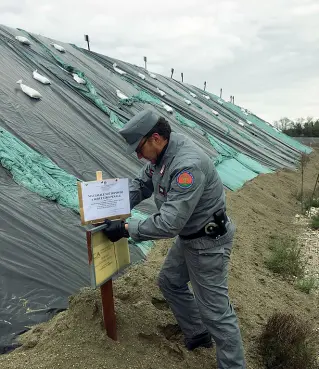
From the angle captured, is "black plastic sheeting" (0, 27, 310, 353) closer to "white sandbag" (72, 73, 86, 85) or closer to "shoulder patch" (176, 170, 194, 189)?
"white sandbag" (72, 73, 86, 85)

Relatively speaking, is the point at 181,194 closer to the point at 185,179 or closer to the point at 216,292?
the point at 185,179

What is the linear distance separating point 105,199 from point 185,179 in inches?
19.9

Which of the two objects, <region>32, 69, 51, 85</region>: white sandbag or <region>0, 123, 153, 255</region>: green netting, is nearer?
<region>0, 123, 153, 255</region>: green netting

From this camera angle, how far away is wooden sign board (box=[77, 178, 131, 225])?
7.64 ft

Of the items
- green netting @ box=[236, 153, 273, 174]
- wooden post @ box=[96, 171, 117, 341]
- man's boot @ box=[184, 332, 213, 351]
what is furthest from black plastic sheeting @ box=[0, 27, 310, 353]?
green netting @ box=[236, 153, 273, 174]

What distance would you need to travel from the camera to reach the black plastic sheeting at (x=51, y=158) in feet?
10.7

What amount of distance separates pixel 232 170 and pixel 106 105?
4.00 m

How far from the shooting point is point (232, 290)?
13.5 feet

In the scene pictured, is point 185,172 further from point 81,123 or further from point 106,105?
point 106,105

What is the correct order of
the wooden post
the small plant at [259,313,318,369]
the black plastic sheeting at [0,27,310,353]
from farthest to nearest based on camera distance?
the black plastic sheeting at [0,27,310,353] < the small plant at [259,313,318,369] < the wooden post

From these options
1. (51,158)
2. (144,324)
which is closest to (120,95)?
(51,158)

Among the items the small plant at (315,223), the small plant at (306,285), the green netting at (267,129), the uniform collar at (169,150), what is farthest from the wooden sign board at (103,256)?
the green netting at (267,129)

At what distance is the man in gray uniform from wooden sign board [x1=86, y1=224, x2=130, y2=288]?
0.09 meters

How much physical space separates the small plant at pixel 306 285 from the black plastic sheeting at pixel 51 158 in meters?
1.89
